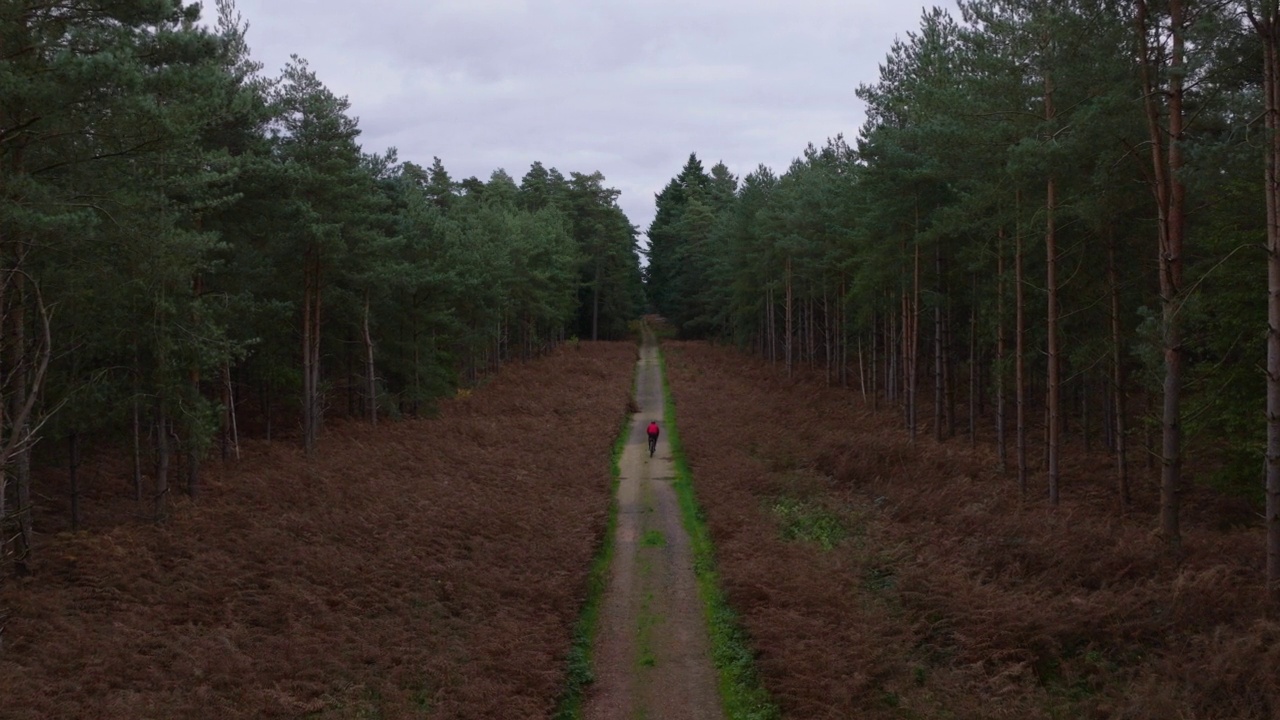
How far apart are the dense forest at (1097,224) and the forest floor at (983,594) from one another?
1043mm

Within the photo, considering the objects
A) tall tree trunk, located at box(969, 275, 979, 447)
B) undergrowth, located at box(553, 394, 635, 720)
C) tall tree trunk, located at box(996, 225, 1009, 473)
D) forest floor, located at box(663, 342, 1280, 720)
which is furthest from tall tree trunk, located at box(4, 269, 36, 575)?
tall tree trunk, located at box(969, 275, 979, 447)

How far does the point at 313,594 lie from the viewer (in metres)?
14.8

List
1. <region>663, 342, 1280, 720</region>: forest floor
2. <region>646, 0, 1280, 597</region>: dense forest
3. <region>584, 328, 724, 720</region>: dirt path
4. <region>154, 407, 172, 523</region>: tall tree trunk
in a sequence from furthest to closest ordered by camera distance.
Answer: <region>154, 407, 172, 523</region>: tall tree trunk
<region>646, 0, 1280, 597</region>: dense forest
<region>584, 328, 724, 720</region>: dirt path
<region>663, 342, 1280, 720</region>: forest floor

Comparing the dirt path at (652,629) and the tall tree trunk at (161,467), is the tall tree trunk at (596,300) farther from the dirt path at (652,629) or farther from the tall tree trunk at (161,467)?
the tall tree trunk at (161,467)

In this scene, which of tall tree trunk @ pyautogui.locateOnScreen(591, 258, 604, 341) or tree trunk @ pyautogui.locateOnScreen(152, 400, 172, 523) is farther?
tall tree trunk @ pyautogui.locateOnScreen(591, 258, 604, 341)

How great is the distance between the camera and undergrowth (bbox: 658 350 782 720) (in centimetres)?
1148

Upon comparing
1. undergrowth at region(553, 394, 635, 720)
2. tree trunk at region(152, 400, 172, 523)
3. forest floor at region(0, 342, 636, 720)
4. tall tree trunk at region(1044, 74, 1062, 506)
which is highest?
tall tree trunk at region(1044, 74, 1062, 506)

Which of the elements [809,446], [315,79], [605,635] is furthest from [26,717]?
[809,446]

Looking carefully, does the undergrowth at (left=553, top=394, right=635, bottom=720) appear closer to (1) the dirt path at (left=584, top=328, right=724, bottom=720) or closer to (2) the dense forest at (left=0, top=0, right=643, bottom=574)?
(1) the dirt path at (left=584, top=328, right=724, bottom=720)

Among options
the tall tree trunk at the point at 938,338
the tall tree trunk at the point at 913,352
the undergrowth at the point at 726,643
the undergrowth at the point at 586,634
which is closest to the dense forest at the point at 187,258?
the undergrowth at the point at 586,634

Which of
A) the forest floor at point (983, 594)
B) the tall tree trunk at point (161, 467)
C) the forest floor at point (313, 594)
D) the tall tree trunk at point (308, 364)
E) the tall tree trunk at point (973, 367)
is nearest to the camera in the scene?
the forest floor at point (983, 594)

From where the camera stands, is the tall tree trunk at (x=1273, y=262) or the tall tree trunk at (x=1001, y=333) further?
the tall tree trunk at (x=1001, y=333)

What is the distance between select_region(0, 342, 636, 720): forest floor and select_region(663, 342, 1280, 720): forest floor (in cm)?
384

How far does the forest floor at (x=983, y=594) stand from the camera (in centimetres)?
1045
